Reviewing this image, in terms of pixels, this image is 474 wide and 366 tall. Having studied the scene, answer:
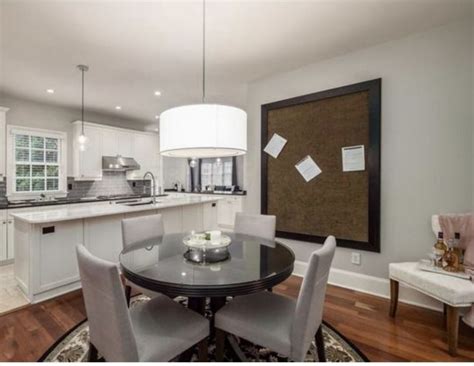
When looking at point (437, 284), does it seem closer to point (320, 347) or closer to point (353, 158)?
point (320, 347)

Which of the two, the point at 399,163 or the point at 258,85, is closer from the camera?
the point at 399,163

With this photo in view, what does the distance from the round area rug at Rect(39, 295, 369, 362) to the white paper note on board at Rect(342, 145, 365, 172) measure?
64.6 inches

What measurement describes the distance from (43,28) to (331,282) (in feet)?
12.7

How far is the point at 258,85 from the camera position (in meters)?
3.61

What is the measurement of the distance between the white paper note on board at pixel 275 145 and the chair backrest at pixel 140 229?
1670 millimetres

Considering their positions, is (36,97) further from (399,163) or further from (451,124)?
(451,124)

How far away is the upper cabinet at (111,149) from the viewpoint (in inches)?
191

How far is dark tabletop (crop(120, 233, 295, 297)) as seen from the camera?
139 cm

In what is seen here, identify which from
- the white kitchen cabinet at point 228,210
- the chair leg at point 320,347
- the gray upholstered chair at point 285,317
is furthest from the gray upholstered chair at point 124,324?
the white kitchen cabinet at point 228,210

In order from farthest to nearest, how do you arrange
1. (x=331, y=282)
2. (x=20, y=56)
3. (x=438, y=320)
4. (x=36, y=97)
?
(x=36, y=97)
(x=331, y=282)
(x=20, y=56)
(x=438, y=320)

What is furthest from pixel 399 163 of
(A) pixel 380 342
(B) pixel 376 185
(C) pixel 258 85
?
(C) pixel 258 85

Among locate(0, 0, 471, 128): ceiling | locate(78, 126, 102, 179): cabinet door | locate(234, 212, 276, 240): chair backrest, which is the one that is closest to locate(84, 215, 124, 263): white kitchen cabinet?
locate(234, 212, 276, 240): chair backrest

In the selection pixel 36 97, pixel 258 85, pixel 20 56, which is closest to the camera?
pixel 20 56

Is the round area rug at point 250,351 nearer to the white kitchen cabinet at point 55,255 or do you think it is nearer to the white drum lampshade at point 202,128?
the white kitchen cabinet at point 55,255
